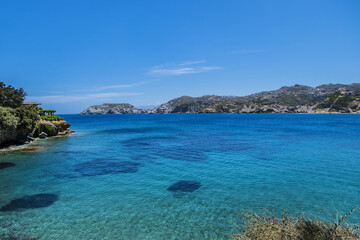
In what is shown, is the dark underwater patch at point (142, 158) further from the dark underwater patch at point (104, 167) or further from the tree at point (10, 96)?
the tree at point (10, 96)

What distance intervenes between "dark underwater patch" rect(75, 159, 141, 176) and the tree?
2994cm

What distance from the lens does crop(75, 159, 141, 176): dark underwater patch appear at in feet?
67.4

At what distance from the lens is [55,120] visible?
184 feet

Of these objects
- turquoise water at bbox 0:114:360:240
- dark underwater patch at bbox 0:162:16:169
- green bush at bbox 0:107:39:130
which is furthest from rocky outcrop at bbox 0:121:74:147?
turquoise water at bbox 0:114:360:240

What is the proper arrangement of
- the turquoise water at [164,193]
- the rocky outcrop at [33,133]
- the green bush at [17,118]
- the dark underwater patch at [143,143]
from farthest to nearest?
the dark underwater patch at [143,143] → the rocky outcrop at [33,133] → the green bush at [17,118] → the turquoise water at [164,193]

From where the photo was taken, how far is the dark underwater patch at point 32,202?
41.9 ft

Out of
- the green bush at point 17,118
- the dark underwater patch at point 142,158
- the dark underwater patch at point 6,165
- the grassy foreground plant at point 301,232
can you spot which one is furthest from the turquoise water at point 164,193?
the green bush at point 17,118

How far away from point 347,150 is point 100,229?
32850mm

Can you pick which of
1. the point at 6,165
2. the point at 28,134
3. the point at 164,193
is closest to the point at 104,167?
the point at 164,193

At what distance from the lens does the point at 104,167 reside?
881 inches

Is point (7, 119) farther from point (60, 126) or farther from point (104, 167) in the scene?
point (104, 167)

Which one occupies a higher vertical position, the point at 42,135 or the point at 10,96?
the point at 10,96

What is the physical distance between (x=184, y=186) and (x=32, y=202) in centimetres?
1046

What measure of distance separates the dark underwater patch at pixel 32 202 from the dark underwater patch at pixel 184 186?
8243mm
